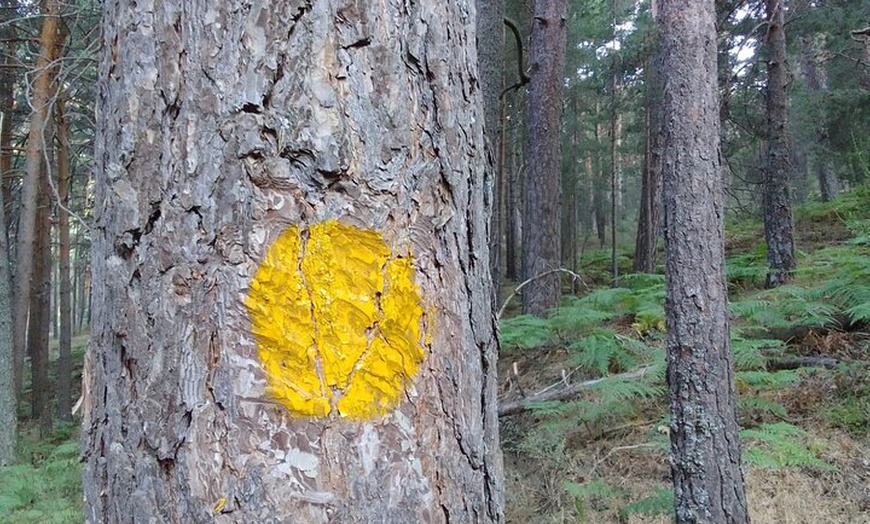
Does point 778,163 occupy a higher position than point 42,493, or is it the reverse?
point 778,163

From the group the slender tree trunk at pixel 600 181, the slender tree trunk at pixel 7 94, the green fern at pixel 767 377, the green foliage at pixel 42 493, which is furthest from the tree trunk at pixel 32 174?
the slender tree trunk at pixel 600 181

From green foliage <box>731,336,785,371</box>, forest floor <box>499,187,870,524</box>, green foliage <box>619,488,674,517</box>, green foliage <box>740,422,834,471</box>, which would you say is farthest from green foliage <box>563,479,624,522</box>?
green foliage <box>731,336,785,371</box>

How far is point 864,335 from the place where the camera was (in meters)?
7.39

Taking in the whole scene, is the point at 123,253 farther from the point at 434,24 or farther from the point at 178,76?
the point at 434,24

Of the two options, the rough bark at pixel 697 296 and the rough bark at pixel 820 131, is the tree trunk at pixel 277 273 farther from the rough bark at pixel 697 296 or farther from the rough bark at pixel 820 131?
the rough bark at pixel 820 131

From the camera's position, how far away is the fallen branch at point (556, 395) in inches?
260

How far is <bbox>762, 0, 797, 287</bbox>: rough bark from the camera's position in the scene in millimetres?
10805

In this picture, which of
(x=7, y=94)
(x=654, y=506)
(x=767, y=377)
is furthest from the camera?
(x=7, y=94)

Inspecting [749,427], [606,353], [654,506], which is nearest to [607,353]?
[606,353]

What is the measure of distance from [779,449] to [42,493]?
24.1 feet

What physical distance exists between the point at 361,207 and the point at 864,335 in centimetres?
833

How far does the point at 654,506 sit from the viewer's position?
516cm

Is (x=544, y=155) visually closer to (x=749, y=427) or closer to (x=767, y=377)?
(x=767, y=377)

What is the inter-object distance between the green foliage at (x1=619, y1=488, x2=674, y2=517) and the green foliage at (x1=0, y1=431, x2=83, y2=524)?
4.69 metres
